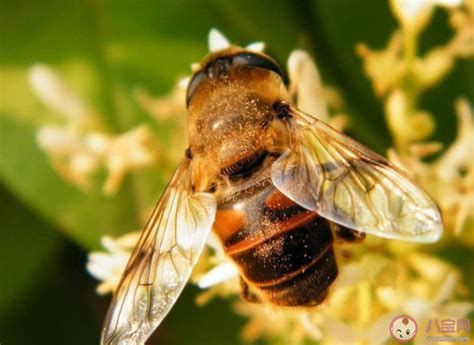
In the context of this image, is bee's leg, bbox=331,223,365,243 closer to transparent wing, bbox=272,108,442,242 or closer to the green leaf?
transparent wing, bbox=272,108,442,242

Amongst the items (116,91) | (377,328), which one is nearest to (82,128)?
(116,91)

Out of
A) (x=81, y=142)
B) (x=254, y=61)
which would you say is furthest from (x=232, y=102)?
(x=81, y=142)

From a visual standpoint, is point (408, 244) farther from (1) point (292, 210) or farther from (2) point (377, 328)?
(1) point (292, 210)

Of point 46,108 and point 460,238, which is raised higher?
point 46,108

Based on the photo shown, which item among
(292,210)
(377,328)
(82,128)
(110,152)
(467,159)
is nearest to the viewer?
(292,210)

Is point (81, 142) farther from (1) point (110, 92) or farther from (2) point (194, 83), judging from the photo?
(2) point (194, 83)

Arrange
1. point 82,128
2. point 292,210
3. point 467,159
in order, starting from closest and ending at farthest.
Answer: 1. point 292,210
2. point 467,159
3. point 82,128

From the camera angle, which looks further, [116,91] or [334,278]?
[116,91]

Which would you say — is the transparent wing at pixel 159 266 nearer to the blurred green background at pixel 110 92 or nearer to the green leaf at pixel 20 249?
the blurred green background at pixel 110 92
